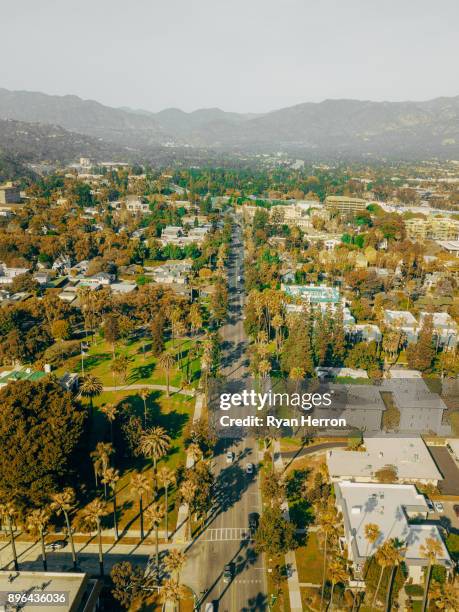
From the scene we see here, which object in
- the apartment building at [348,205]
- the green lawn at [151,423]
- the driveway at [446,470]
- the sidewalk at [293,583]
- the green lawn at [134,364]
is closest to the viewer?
the sidewalk at [293,583]

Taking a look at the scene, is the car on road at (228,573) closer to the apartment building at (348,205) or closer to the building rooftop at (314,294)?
the building rooftop at (314,294)

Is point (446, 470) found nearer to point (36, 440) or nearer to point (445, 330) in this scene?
point (445, 330)

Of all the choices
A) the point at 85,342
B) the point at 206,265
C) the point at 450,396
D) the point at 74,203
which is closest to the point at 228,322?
the point at 85,342

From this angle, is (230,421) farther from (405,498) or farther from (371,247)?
(371,247)

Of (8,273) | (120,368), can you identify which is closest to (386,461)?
(120,368)

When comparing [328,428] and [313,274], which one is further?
[313,274]

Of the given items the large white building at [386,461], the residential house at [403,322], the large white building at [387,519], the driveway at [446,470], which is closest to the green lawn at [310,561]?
the large white building at [387,519]

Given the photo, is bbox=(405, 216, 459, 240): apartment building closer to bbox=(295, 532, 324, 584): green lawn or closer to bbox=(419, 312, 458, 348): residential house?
bbox=(419, 312, 458, 348): residential house
